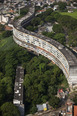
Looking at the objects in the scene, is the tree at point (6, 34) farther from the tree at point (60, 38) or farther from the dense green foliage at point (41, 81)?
the dense green foliage at point (41, 81)

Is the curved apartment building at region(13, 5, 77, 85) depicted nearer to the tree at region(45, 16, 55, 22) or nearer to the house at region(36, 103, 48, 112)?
the house at region(36, 103, 48, 112)

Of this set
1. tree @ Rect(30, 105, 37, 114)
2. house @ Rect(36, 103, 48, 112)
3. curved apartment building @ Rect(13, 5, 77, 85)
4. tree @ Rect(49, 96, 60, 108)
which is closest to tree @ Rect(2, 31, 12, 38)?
curved apartment building @ Rect(13, 5, 77, 85)

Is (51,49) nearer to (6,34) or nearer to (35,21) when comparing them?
(6,34)

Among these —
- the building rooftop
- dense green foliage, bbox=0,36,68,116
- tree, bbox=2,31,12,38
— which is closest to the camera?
dense green foliage, bbox=0,36,68,116

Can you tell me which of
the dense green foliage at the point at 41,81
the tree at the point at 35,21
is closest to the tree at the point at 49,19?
the tree at the point at 35,21

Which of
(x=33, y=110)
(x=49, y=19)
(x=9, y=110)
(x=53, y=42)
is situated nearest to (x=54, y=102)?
(x=33, y=110)

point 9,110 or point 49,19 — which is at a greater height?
point 49,19

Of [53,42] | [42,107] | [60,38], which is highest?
[60,38]

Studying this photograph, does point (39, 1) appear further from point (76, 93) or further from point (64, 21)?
point (76, 93)
